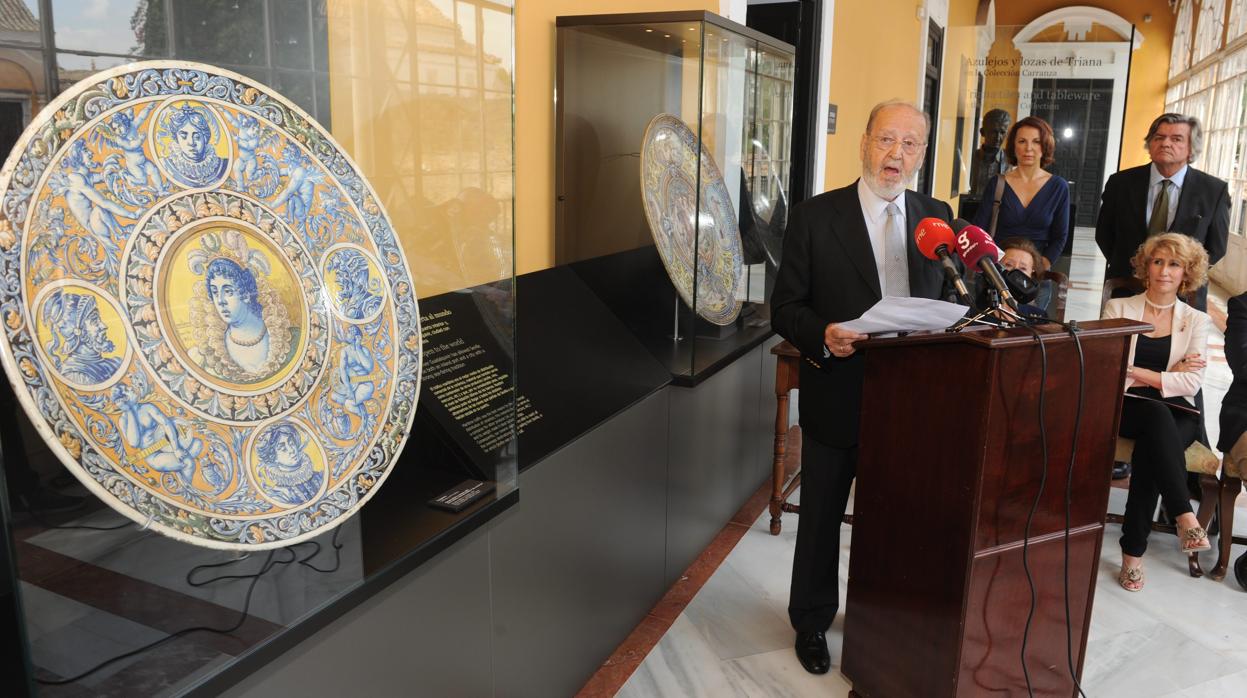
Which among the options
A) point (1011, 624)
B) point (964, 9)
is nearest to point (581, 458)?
point (1011, 624)

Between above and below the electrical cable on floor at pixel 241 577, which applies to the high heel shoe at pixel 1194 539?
below

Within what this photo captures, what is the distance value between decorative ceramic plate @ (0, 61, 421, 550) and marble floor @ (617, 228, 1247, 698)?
4.71 ft

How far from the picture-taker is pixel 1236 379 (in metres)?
3.36

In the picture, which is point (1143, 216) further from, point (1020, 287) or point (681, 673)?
point (681, 673)

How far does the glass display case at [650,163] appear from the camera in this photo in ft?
9.72

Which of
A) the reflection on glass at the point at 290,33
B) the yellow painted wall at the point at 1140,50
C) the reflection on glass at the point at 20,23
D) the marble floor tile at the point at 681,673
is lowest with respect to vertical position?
the marble floor tile at the point at 681,673

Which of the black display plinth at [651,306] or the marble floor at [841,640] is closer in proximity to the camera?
the marble floor at [841,640]

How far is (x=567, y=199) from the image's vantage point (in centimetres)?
308

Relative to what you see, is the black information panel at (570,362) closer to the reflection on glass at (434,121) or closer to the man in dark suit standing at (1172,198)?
the reflection on glass at (434,121)

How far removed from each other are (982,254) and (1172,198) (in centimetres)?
285

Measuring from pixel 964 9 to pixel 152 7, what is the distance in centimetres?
1101

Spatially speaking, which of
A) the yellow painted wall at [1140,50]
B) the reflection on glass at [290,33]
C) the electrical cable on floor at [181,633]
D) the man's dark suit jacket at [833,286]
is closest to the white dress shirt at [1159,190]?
the man's dark suit jacket at [833,286]

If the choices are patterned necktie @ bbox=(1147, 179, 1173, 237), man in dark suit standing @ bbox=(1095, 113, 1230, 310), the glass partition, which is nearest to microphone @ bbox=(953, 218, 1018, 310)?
man in dark suit standing @ bbox=(1095, 113, 1230, 310)

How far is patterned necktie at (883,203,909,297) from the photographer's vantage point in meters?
2.42
